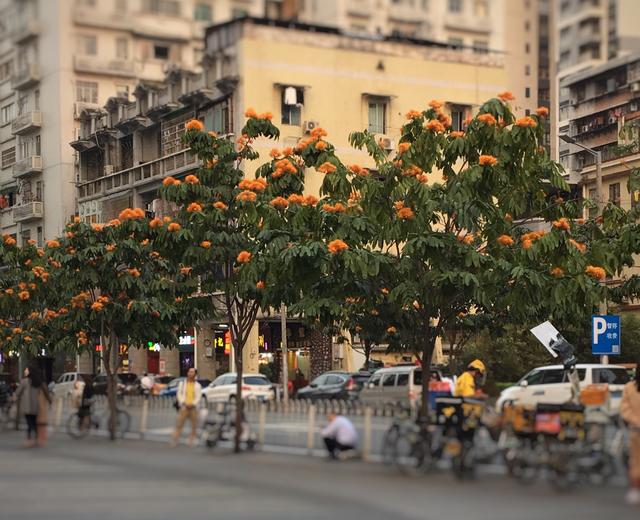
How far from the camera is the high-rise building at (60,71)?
8262 centimetres

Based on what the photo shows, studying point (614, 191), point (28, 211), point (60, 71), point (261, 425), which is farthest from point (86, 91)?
point (261, 425)

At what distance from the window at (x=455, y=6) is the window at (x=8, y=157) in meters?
41.2

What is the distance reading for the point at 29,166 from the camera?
84438 mm

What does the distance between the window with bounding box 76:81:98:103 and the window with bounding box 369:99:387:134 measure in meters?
22.5

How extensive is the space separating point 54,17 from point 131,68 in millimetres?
5849

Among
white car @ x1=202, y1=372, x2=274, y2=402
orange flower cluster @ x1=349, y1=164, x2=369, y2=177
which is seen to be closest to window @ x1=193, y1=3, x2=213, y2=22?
white car @ x1=202, y1=372, x2=274, y2=402

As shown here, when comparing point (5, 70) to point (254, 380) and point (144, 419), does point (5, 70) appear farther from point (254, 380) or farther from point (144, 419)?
point (144, 419)

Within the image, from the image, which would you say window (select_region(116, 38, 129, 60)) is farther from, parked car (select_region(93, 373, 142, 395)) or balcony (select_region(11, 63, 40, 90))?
parked car (select_region(93, 373, 142, 395))

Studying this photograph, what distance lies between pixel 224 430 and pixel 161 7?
6330cm

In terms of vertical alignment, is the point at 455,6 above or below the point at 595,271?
above

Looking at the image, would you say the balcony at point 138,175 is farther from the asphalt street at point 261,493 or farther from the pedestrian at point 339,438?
the asphalt street at point 261,493

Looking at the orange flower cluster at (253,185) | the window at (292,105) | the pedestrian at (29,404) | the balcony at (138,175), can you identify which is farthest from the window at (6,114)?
the pedestrian at (29,404)

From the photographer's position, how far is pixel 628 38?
13812 centimetres

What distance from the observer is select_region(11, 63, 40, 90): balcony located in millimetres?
84000
